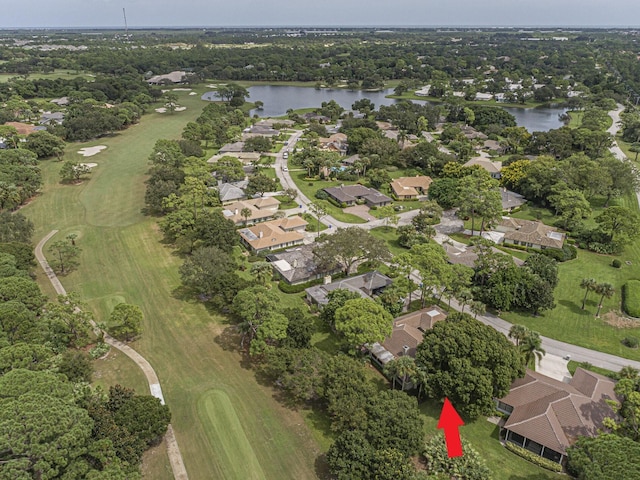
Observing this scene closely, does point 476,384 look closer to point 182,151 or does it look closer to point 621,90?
point 182,151

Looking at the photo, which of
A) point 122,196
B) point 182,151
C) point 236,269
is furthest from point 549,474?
point 182,151

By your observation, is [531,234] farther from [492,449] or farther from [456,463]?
[456,463]

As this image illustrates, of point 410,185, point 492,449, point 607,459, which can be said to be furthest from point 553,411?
point 410,185

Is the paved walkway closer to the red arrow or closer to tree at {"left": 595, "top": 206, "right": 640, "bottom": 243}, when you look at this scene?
the red arrow

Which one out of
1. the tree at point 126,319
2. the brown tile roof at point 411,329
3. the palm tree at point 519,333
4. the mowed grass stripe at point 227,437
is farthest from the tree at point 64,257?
the palm tree at point 519,333

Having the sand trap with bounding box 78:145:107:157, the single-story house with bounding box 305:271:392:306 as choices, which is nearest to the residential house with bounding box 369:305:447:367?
the single-story house with bounding box 305:271:392:306

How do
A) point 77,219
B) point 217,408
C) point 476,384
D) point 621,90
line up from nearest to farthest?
point 476,384 → point 217,408 → point 77,219 → point 621,90
